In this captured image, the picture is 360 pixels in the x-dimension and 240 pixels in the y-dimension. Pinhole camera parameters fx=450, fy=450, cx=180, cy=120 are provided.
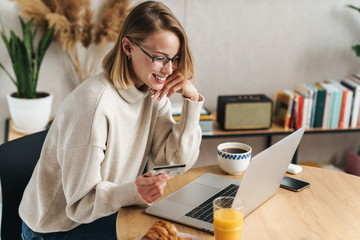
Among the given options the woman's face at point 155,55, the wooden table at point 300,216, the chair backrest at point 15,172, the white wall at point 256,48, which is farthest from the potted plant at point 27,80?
the wooden table at point 300,216

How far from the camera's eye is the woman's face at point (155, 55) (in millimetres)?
1369

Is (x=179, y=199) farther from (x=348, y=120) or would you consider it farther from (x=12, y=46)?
(x=348, y=120)

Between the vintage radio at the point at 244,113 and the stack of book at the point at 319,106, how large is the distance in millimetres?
144

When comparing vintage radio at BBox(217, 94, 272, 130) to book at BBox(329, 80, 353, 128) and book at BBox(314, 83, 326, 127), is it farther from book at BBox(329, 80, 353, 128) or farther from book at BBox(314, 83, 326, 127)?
book at BBox(329, 80, 353, 128)

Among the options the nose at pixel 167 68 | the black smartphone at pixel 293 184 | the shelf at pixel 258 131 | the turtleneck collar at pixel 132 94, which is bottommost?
the shelf at pixel 258 131

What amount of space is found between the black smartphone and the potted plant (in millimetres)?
1418

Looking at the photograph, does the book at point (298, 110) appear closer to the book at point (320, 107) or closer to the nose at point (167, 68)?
the book at point (320, 107)

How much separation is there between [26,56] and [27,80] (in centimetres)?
12

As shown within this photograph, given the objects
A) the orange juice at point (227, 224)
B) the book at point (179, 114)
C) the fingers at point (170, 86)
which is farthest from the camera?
the book at point (179, 114)

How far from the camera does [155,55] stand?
138 cm

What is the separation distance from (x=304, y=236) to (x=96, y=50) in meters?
1.81

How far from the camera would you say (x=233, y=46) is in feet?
9.11

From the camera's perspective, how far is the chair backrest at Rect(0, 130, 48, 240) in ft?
4.78

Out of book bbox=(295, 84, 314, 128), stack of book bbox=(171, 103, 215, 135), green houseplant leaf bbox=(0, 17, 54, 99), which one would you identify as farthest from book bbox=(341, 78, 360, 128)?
green houseplant leaf bbox=(0, 17, 54, 99)
